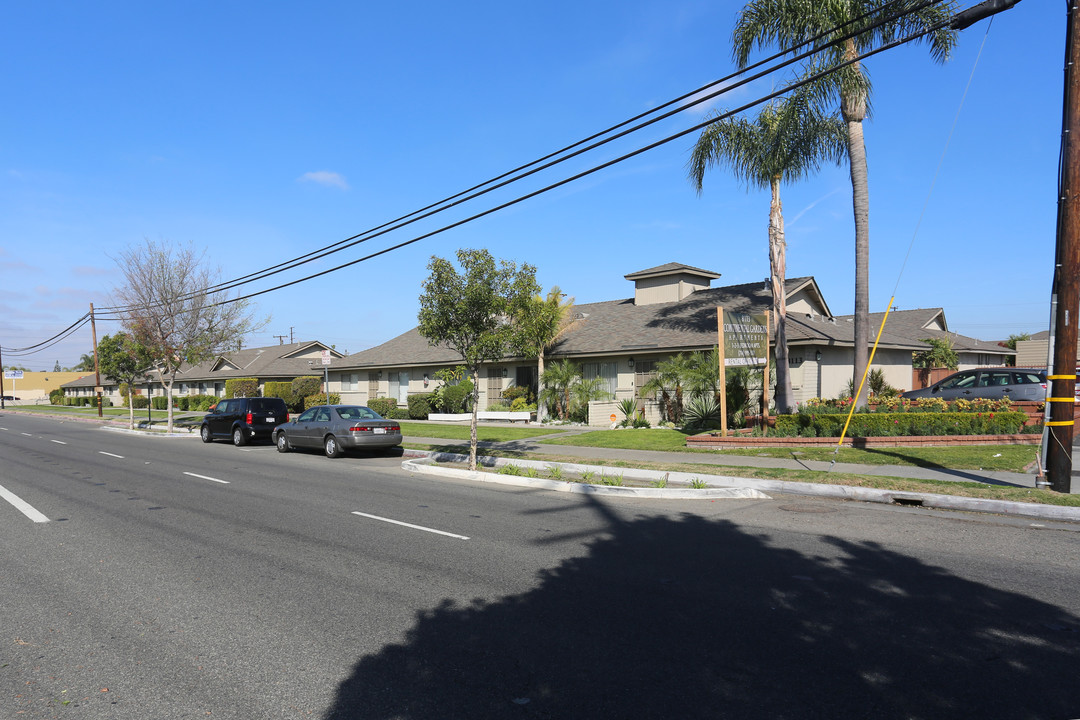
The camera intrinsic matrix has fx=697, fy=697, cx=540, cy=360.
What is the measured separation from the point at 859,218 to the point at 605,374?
1137cm

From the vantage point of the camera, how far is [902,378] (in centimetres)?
2791

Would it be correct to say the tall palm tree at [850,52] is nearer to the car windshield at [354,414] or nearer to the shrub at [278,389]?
the car windshield at [354,414]

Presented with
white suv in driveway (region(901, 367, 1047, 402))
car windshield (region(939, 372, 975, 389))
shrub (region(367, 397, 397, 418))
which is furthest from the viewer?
shrub (region(367, 397, 397, 418))

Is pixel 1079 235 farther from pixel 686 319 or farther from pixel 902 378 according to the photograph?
pixel 902 378

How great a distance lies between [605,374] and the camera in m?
27.5

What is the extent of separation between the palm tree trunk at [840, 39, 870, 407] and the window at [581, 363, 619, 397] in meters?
9.84

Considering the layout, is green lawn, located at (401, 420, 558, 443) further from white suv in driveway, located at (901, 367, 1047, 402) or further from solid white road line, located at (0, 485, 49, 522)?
white suv in driveway, located at (901, 367, 1047, 402)

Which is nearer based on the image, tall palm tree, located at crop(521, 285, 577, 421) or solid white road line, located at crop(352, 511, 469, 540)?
solid white road line, located at crop(352, 511, 469, 540)

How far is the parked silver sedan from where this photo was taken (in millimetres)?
18922

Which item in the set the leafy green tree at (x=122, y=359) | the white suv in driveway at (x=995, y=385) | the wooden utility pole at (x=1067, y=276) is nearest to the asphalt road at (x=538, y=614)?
the wooden utility pole at (x=1067, y=276)

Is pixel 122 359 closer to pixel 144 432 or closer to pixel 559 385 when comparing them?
pixel 144 432

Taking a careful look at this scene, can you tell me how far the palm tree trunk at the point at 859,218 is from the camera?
18.6m

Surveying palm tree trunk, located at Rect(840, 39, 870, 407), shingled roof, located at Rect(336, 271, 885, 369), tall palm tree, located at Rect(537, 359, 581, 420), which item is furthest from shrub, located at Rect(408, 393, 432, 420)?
palm tree trunk, located at Rect(840, 39, 870, 407)

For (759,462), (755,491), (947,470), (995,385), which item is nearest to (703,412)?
(759,462)
